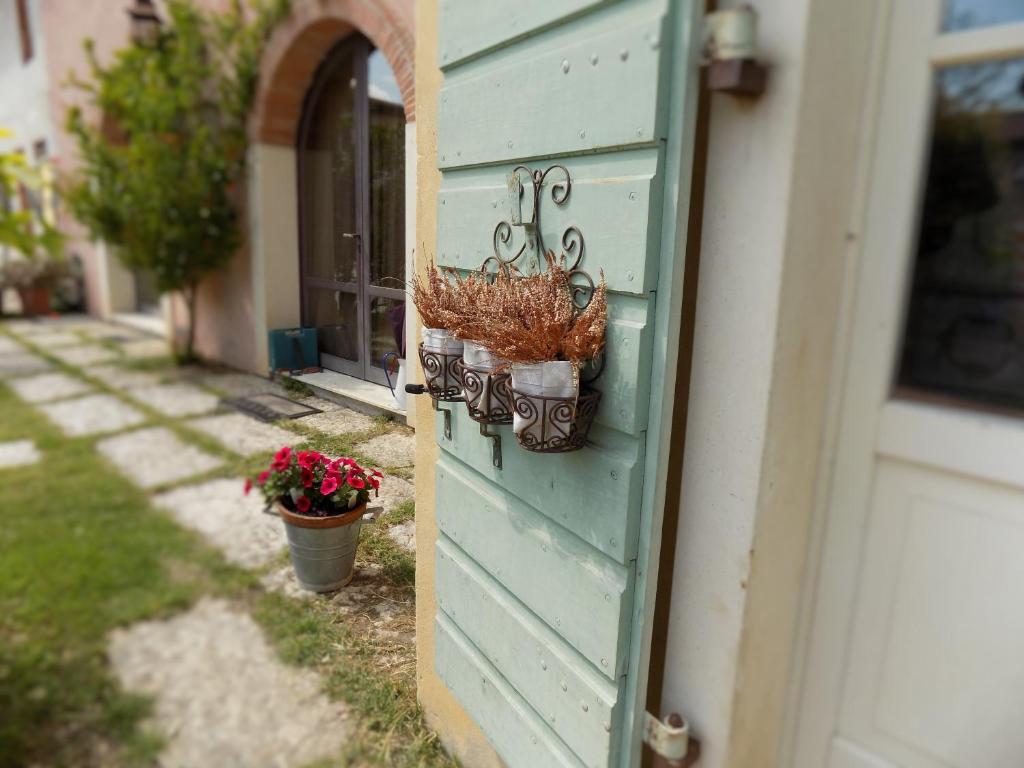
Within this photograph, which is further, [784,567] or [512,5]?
[512,5]

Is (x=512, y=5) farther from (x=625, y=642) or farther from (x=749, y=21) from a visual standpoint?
(x=625, y=642)

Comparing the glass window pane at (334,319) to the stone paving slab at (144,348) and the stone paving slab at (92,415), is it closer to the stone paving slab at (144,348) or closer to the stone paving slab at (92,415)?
the stone paving slab at (144,348)

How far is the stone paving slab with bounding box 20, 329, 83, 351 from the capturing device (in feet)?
2.87

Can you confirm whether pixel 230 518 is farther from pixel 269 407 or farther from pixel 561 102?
pixel 561 102

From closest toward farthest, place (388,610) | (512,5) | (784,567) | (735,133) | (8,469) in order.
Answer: (8,469) < (735,133) < (784,567) < (512,5) < (388,610)

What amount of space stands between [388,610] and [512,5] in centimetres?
126

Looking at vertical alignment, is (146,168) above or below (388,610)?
above

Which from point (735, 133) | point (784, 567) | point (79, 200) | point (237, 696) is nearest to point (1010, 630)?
point (784, 567)

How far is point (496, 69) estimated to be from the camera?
1.12 meters

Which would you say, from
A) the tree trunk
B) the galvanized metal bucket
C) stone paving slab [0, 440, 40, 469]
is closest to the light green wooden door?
the galvanized metal bucket

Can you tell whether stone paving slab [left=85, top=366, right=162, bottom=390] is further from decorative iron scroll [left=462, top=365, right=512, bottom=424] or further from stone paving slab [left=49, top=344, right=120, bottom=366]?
decorative iron scroll [left=462, top=365, right=512, bottom=424]

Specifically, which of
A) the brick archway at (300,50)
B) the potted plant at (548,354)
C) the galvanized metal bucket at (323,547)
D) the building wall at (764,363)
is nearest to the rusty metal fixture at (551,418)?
the potted plant at (548,354)

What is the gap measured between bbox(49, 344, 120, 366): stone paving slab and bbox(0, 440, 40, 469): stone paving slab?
0.63 ft

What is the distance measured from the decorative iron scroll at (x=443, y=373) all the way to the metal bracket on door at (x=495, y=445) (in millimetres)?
74
